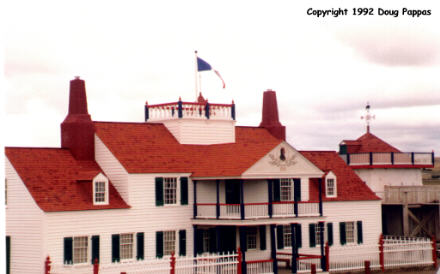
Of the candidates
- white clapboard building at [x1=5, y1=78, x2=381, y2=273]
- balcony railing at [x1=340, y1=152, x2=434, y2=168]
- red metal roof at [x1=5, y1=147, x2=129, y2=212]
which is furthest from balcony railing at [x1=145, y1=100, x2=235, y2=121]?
balcony railing at [x1=340, y1=152, x2=434, y2=168]

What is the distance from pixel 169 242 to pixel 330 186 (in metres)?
11.9

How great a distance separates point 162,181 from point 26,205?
738cm

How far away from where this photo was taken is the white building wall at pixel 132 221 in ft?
128

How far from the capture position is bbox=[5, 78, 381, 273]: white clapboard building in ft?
130

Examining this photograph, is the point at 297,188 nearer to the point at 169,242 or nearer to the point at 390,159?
the point at 169,242

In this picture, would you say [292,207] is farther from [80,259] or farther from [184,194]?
[80,259]

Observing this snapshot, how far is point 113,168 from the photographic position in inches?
1700

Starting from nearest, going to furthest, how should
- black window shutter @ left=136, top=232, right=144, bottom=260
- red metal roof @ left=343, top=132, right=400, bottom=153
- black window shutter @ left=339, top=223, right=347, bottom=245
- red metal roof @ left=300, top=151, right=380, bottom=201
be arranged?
black window shutter @ left=136, top=232, right=144, bottom=260
black window shutter @ left=339, top=223, right=347, bottom=245
red metal roof @ left=300, top=151, right=380, bottom=201
red metal roof @ left=343, top=132, right=400, bottom=153

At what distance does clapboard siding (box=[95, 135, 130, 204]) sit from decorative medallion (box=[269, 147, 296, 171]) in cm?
738

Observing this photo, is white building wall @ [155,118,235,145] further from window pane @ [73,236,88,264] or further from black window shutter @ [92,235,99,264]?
window pane @ [73,236,88,264]

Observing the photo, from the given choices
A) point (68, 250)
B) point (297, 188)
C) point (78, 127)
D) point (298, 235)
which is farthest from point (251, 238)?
point (68, 250)

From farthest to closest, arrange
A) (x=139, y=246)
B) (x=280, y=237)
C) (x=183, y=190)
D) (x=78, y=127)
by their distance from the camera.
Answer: (x=280, y=237) < (x=183, y=190) < (x=78, y=127) < (x=139, y=246)

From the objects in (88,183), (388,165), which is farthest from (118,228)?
(388,165)

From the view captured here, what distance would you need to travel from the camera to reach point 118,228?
41469 mm
